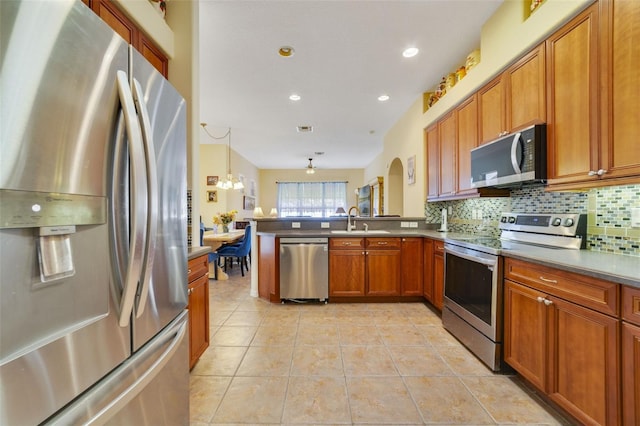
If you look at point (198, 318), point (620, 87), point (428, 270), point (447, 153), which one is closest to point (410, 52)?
point (447, 153)

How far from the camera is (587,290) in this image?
Result: 136 cm

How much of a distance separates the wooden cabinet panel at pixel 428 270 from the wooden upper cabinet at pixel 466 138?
73 cm

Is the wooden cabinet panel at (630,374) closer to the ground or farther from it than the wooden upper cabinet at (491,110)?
closer to the ground

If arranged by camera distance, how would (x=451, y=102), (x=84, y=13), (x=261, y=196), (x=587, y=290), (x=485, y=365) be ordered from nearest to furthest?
(x=84, y=13) < (x=587, y=290) < (x=485, y=365) < (x=451, y=102) < (x=261, y=196)

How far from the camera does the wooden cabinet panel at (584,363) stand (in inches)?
49.1

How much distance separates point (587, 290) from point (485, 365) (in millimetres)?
1071

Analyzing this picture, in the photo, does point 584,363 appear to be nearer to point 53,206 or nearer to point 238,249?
point 53,206

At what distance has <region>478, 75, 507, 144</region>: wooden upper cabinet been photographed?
2.38 m

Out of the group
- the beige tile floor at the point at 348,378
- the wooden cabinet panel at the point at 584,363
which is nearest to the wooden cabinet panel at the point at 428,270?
the beige tile floor at the point at 348,378

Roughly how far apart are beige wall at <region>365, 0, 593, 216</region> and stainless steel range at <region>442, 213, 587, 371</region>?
1290 millimetres

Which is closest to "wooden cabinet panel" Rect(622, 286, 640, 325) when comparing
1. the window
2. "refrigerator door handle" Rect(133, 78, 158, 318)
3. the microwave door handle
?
the microwave door handle

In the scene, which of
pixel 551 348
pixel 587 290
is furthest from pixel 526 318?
pixel 587 290

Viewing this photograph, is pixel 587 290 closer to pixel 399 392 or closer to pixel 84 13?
pixel 399 392

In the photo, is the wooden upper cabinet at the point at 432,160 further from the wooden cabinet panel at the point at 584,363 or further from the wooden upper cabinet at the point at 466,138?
the wooden cabinet panel at the point at 584,363
